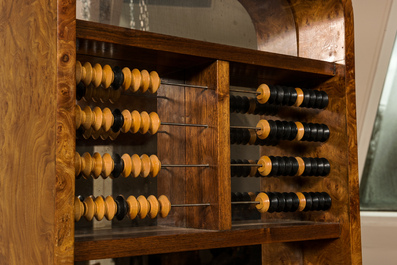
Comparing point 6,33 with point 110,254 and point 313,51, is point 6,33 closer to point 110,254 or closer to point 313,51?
point 110,254

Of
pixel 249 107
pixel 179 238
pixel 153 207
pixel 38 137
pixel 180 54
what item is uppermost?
pixel 180 54

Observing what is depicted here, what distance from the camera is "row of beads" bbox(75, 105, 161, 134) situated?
1841mm

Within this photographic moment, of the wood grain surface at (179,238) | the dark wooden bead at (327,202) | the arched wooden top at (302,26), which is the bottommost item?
the wood grain surface at (179,238)

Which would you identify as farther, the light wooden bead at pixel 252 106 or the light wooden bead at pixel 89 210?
the light wooden bead at pixel 252 106

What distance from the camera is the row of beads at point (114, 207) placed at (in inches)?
70.6

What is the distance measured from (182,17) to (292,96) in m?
0.63

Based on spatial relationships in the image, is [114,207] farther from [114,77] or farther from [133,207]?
[114,77]

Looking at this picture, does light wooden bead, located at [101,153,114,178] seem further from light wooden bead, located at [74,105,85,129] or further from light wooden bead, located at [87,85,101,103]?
light wooden bead, located at [87,85,101,103]

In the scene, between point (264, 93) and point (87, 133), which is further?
point (264, 93)

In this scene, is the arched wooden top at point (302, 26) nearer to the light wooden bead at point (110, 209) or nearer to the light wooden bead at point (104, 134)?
the light wooden bead at point (104, 134)

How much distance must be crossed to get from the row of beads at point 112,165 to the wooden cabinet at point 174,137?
0.31 feet

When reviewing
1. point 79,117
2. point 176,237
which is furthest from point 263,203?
point 79,117

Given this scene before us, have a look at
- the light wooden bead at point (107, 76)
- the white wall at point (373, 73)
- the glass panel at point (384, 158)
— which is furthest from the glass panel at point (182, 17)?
the glass panel at point (384, 158)

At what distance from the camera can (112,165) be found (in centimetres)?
185
